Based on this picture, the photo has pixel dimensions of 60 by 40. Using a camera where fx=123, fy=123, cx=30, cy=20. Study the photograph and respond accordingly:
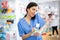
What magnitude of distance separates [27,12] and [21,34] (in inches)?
8.1

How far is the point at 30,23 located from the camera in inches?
44.0

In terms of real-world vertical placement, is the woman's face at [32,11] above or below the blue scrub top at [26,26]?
above

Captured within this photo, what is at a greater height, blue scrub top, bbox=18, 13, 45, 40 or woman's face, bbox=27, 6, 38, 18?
woman's face, bbox=27, 6, 38, 18

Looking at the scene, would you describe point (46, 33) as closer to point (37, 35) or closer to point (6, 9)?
point (37, 35)

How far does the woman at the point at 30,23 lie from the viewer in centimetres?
111

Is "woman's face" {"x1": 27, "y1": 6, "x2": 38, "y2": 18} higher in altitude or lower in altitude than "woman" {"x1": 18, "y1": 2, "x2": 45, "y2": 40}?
higher

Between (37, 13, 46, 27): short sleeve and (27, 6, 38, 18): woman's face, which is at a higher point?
(27, 6, 38, 18): woman's face

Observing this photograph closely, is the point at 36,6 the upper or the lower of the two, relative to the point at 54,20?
upper

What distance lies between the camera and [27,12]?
1.12 meters

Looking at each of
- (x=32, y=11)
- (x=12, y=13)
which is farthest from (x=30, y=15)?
(x=12, y=13)

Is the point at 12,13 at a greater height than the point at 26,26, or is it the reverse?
the point at 12,13

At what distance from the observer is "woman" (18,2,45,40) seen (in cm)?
111

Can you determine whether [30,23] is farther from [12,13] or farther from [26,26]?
[12,13]

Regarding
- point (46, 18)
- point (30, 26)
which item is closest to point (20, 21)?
point (30, 26)
